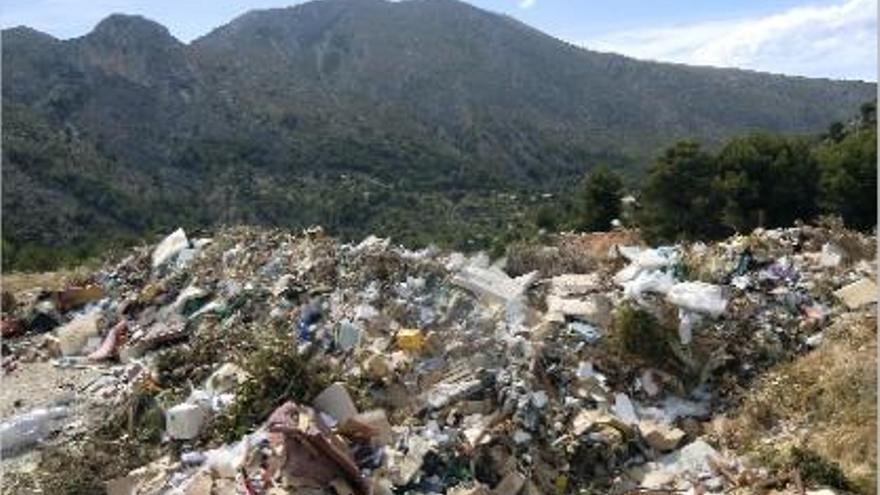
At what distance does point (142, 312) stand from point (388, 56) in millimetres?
139036

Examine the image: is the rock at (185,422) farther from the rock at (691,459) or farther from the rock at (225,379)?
the rock at (691,459)

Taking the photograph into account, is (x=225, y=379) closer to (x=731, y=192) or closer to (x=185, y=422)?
(x=185, y=422)

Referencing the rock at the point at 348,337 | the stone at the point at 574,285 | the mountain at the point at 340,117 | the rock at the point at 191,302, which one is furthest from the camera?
the mountain at the point at 340,117

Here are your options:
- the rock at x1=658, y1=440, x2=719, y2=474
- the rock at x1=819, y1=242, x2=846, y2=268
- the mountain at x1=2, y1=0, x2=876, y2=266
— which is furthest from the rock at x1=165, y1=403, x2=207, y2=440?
the mountain at x1=2, y1=0, x2=876, y2=266

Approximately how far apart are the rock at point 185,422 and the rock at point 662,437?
3.31 metres

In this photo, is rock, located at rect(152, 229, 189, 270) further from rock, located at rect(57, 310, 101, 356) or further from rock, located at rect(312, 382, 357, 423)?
rock, located at rect(312, 382, 357, 423)

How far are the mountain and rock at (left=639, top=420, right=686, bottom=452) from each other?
3336 cm

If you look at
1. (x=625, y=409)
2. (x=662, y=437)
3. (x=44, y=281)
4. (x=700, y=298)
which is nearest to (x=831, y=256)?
(x=700, y=298)

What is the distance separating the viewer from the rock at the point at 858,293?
9.40 m

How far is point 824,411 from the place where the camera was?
7.98m

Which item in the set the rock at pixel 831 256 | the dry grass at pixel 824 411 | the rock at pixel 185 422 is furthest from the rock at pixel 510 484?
the rock at pixel 831 256

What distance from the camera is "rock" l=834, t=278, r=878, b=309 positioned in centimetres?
940

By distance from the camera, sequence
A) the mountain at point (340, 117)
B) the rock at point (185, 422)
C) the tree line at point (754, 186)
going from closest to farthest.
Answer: the rock at point (185, 422)
the tree line at point (754, 186)
the mountain at point (340, 117)

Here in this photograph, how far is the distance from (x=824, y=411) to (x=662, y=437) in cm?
127
